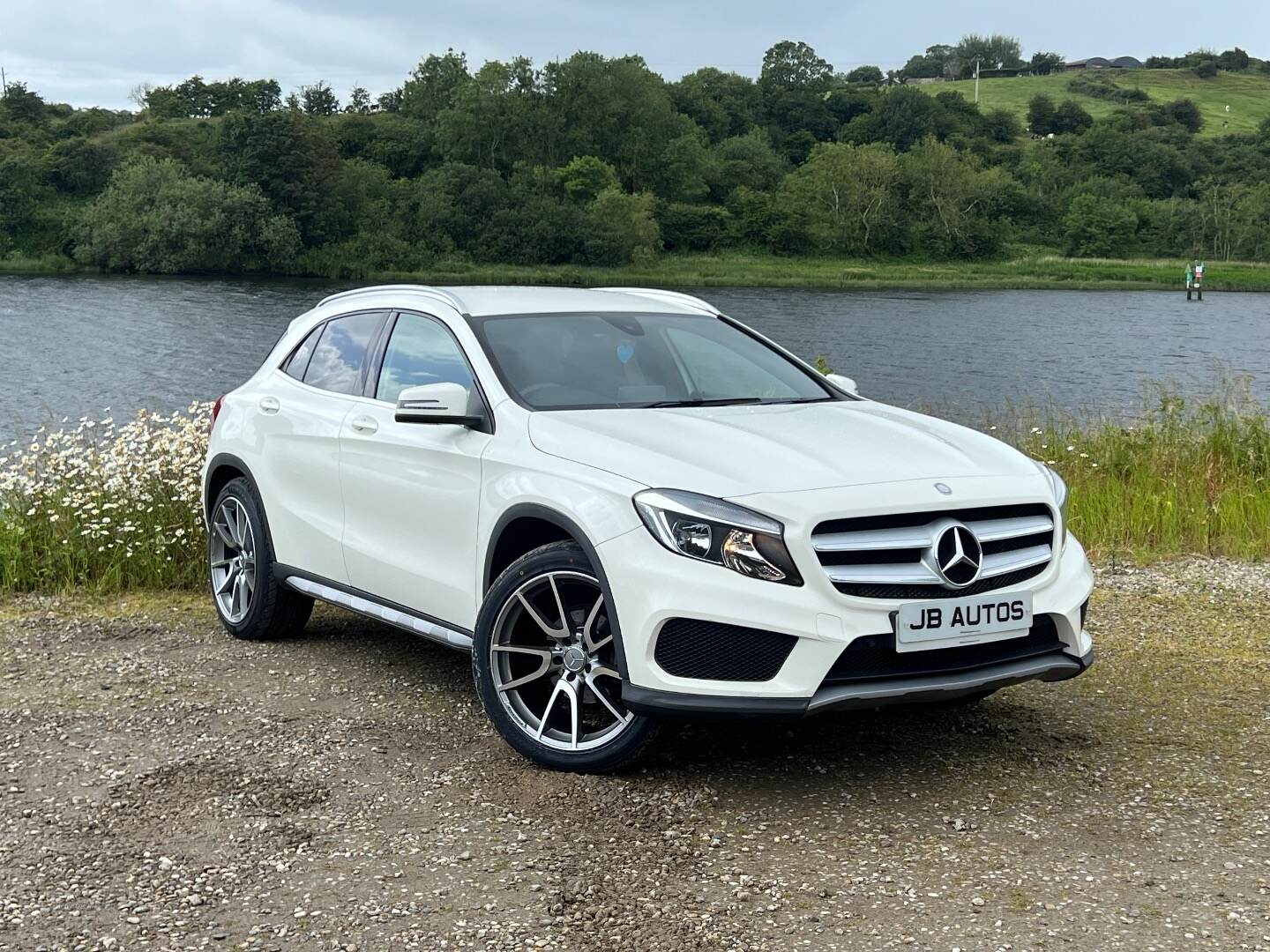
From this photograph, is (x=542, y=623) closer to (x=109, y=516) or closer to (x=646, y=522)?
(x=646, y=522)

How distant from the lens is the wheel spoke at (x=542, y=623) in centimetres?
461

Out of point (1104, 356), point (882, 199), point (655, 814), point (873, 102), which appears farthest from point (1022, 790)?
point (873, 102)

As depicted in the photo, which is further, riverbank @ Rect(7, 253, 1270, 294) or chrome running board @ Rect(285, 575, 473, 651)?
riverbank @ Rect(7, 253, 1270, 294)

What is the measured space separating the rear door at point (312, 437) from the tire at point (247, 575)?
0.13 meters

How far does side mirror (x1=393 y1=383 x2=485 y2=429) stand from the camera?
500 cm

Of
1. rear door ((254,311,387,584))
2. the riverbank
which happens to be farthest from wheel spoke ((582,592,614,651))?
the riverbank

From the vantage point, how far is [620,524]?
4281 mm

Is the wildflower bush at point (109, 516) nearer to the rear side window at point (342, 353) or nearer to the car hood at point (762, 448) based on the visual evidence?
the rear side window at point (342, 353)

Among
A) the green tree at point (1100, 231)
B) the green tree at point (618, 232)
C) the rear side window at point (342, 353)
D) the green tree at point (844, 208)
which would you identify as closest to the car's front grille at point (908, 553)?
the rear side window at point (342, 353)

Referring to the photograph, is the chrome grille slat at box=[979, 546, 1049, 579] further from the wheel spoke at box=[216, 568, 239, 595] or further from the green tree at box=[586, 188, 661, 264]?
the green tree at box=[586, 188, 661, 264]

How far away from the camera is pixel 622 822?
14.0 ft

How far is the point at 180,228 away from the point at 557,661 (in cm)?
8817

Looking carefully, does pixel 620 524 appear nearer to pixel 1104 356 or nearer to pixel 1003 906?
pixel 1003 906

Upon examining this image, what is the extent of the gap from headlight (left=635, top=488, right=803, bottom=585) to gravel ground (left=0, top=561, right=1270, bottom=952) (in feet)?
2.77
